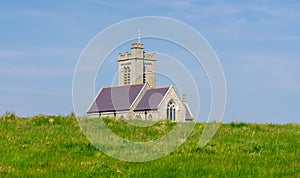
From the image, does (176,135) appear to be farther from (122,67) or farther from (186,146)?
(122,67)

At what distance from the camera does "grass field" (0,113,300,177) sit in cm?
1216

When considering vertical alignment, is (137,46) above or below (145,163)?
above

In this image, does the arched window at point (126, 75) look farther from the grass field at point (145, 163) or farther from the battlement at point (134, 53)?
the grass field at point (145, 163)

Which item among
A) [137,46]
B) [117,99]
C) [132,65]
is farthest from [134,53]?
[117,99]

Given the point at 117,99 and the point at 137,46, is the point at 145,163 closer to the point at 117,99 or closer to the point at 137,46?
the point at 117,99

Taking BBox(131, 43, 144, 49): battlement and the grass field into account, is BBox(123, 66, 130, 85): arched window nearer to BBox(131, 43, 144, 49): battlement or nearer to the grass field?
BBox(131, 43, 144, 49): battlement

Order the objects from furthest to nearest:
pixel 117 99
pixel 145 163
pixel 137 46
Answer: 1. pixel 137 46
2. pixel 117 99
3. pixel 145 163

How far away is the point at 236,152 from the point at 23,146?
5.51 m

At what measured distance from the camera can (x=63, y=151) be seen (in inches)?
556

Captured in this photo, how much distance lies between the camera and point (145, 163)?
13086 millimetres

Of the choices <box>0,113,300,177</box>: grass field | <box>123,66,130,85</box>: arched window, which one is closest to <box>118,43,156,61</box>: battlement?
<box>123,66,130,85</box>: arched window

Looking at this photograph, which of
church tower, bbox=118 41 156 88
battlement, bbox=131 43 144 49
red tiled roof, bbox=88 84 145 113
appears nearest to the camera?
red tiled roof, bbox=88 84 145 113

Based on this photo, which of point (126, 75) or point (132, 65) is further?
point (126, 75)

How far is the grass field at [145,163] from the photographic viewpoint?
1216cm
